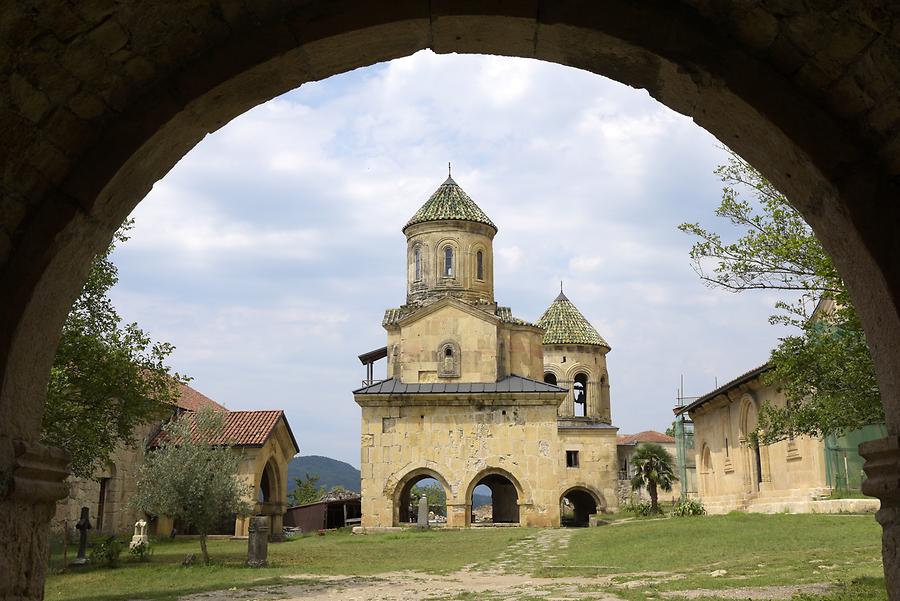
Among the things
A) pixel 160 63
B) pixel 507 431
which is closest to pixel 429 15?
pixel 160 63

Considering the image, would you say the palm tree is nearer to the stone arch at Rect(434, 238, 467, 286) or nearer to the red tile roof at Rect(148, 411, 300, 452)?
the stone arch at Rect(434, 238, 467, 286)

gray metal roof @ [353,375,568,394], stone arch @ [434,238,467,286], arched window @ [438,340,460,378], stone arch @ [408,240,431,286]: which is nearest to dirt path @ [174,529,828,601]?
gray metal roof @ [353,375,568,394]

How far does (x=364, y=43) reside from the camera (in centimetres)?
403

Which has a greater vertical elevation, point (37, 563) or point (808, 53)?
point (808, 53)

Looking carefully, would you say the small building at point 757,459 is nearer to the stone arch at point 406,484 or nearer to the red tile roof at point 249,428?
the stone arch at point 406,484

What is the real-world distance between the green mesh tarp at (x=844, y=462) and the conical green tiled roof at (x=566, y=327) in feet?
66.0

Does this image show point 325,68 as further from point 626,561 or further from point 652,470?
point 652,470

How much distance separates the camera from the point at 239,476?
984 inches

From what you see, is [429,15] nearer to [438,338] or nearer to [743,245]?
[743,245]

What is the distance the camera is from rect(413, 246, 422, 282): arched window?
32156mm

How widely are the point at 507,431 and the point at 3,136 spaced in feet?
81.3

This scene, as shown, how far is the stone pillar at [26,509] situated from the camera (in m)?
3.65

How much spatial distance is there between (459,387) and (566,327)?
15944 mm

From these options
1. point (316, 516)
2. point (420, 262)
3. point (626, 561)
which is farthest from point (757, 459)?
point (316, 516)
